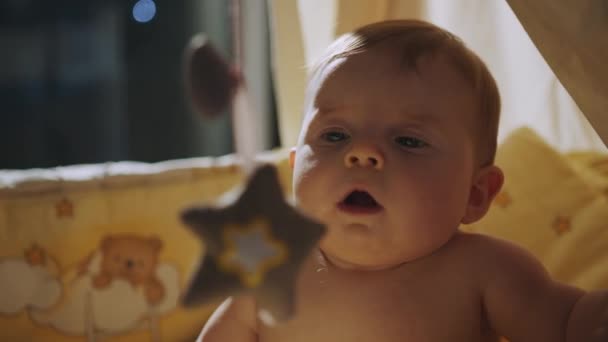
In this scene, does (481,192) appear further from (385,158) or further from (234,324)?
(234,324)

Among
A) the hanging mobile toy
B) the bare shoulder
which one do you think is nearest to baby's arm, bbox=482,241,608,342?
the bare shoulder

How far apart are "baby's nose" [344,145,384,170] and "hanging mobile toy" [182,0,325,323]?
23cm

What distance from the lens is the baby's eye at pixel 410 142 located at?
726 millimetres

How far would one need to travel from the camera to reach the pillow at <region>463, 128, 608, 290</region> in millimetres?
1046

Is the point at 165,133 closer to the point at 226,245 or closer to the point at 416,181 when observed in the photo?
the point at 416,181

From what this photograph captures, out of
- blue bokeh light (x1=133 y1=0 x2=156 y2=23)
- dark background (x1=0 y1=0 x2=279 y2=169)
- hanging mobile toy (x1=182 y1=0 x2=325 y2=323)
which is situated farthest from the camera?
dark background (x1=0 y1=0 x2=279 y2=169)

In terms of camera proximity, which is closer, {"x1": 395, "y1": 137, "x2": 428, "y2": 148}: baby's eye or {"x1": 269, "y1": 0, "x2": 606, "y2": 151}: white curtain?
{"x1": 395, "y1": 137, "x2": 428, "y2": 148}: baby's eye

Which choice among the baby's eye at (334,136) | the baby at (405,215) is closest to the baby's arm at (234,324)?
the baby at (405,215)

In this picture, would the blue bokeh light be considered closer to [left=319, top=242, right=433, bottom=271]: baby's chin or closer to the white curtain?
the white curtain

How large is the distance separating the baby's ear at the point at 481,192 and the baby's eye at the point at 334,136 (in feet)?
0.64

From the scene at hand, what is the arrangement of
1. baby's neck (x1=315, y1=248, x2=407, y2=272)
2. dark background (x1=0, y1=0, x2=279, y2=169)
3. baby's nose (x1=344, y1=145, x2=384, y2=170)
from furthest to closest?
1. dark background (x1=0, y1=0, x2=279, y2=169)
2. baby's neck (x1=315, y1=248, x2=407, y2=272)
3. baby's nose (x1=344, y1=145, x2=384, y2=170)

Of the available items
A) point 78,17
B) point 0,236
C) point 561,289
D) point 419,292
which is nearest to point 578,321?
point 561,289

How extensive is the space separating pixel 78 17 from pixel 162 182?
0.77 metres

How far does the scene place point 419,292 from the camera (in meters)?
Result: 0.76
